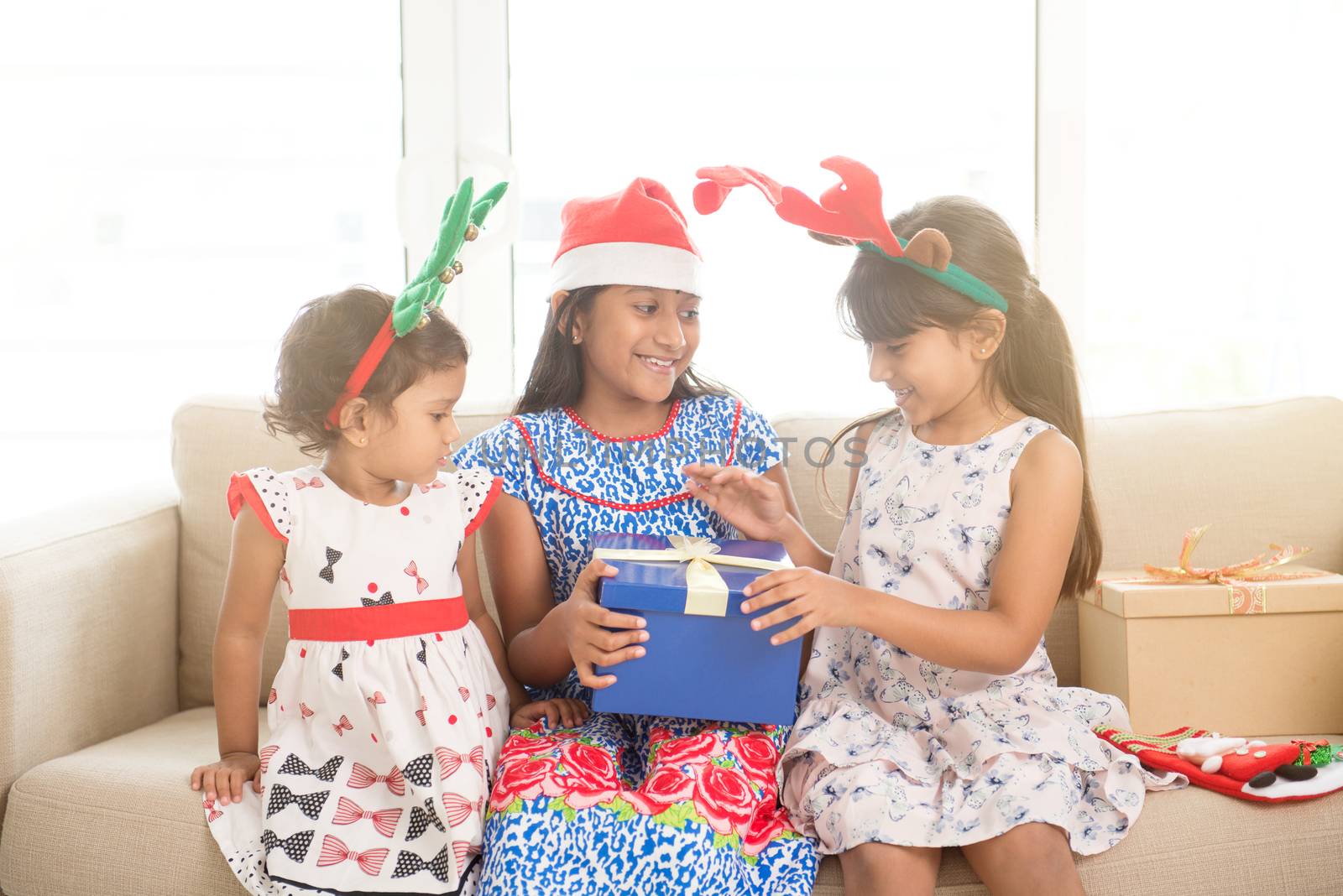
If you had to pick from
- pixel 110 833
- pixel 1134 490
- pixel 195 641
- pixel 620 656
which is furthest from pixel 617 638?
pixel 1134 490

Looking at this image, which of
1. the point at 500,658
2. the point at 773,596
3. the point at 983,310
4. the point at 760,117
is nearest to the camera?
the point at 773,596

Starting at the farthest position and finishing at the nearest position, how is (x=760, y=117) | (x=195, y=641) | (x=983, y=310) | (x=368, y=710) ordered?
(x=760, y=117) → (x=195, y=641) → (x=983, y=310) → (x=368, y=710)

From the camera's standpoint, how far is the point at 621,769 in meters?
1.50

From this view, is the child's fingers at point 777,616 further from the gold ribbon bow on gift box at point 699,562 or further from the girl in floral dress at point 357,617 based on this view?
the girl in floral dress at point 357,617

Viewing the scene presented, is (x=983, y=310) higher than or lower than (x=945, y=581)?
higher

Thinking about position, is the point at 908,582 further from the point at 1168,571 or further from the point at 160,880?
the point at 160,880

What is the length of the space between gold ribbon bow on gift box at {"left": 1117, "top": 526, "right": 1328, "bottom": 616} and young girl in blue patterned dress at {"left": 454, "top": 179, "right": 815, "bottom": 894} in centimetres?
60

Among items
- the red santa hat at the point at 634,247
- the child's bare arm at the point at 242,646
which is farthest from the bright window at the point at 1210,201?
the child's bare arm at the point at 242,646

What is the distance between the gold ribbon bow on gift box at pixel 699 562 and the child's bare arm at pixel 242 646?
1.47ft

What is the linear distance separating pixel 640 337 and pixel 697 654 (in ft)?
1.74

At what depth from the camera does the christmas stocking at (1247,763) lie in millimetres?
1414

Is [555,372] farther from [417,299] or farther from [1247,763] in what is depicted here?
[1247,763]

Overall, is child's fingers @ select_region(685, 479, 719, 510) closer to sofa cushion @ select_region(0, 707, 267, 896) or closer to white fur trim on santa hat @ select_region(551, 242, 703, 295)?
white fur trim on santa hat @ select_region(551, 242, 703, 295)

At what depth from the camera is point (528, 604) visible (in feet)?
5.46
